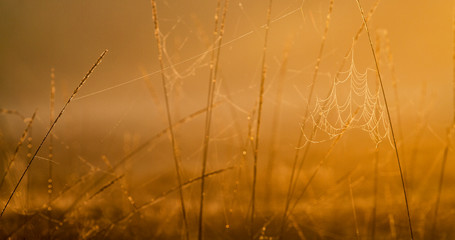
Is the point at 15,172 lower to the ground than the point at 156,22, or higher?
lower

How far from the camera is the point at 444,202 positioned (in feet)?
14.4

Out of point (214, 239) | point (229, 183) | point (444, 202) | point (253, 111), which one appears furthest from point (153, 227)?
point (444, 202)

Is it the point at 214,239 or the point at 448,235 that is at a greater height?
the point at 214,239

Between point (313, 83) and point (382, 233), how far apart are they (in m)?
2.53

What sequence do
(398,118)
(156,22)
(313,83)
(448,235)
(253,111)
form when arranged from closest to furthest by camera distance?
1. (156,22)
2. (313,83)
3. (253,111)
4. (398,118)
5. (448,235)

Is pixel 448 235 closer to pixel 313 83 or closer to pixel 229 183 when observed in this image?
pixel 229 183

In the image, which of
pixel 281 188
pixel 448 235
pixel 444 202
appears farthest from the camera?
pixel 444 202

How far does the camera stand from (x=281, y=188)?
7.61ft

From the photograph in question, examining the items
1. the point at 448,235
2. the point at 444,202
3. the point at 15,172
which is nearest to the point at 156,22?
the point at 15,172

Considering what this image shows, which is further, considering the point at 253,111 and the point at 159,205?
the point at 159,205

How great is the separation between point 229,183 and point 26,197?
3.49 feet

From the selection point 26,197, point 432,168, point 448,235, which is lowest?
point 448,235

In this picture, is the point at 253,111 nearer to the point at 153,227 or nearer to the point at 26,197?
the point at 26,197

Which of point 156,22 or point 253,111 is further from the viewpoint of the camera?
point 253,111
